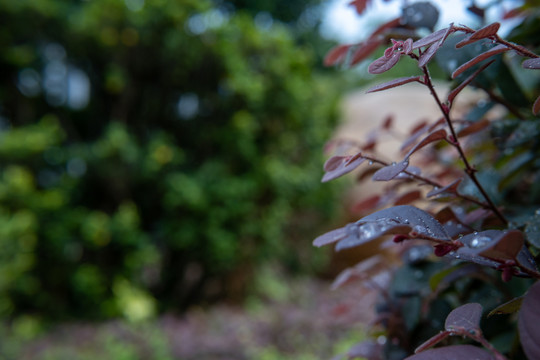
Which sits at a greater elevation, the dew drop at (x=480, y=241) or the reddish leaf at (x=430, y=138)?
the reddish leaf at (x=430, y=138)

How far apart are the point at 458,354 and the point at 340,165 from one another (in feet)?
0.89

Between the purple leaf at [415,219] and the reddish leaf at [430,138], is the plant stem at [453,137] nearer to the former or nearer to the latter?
the reddish leaf at [430,138]

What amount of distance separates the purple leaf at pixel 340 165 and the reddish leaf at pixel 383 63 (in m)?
0.11

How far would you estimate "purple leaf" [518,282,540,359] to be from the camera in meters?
0.36

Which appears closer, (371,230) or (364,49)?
(371,230)

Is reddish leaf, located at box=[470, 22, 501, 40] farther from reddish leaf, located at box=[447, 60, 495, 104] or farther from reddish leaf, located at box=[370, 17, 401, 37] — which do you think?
reddish leaf, located at box=[370, 17, 401, 37]

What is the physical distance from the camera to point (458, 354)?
0.38 m

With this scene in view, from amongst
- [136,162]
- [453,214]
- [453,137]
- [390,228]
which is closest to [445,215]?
[453,214]

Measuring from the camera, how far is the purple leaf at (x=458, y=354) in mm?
369

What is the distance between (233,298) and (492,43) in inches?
147

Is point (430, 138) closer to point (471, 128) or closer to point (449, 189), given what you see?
point (449, 189)

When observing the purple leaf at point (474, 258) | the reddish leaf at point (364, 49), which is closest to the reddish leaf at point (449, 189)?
the purple leaf at point (474, 258)

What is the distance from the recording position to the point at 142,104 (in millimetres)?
3811

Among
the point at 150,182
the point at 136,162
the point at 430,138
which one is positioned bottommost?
the point at 150,182
